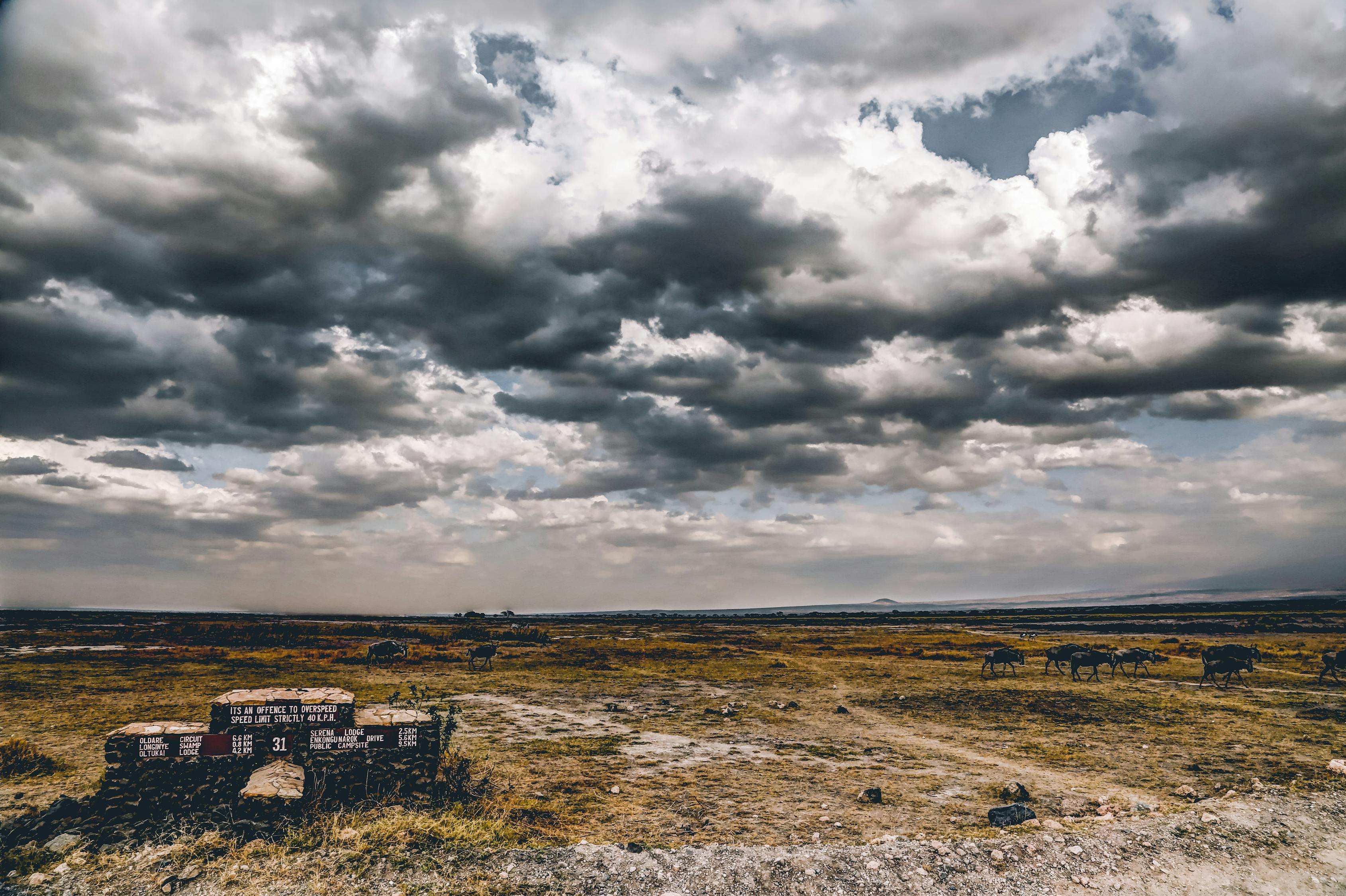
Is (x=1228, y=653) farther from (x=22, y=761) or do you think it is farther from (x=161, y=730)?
(x=22, y=761)

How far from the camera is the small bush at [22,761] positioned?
45.5 ft

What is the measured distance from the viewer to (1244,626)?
85312 mm

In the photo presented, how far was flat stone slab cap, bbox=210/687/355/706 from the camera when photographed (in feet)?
38.5

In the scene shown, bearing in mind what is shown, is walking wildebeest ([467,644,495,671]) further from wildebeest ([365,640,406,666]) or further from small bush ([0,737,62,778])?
small bush ([0,737,62,778])

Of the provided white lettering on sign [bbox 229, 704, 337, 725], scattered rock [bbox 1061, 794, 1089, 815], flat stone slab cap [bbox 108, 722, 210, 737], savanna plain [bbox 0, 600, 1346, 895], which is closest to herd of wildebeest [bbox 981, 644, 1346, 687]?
savanna plain [bbox 0, 600, 1346, 895]

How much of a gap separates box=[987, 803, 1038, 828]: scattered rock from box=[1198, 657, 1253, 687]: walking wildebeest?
25.2m

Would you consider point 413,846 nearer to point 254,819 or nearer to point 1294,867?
point 254,819

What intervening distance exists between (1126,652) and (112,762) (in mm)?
43848

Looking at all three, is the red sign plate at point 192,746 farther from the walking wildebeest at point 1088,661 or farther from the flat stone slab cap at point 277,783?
the walking wildebeest at point 1088,661

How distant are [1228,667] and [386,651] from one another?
1787 inches

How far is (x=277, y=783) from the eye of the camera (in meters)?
11.0

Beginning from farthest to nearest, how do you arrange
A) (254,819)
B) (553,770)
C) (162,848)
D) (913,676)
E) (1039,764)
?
(913,676), (1039,764), (553,770), (254,819), (162,848)

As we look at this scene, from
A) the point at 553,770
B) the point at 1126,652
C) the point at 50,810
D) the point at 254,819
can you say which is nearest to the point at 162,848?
the point at 254,819

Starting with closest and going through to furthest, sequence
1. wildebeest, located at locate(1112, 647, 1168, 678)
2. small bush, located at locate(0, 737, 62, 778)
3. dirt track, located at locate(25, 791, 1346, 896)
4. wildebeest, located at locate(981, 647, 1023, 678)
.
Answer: dirt track, located at locate(25, 791, 1346, 896) < small bush, located at locate(0, 737, 62, 778) < wildebeest, located at locate(1112, 647, 1168, 678) < wildebeest, located at locate(981, 647, 1023, 678)
